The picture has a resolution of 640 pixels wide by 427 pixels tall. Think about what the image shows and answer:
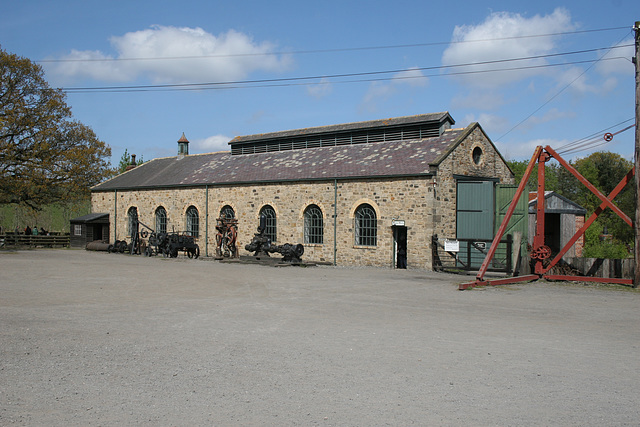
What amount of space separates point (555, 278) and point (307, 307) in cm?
893

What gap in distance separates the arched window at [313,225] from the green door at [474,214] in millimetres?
5944

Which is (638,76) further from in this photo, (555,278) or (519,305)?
(519,305)

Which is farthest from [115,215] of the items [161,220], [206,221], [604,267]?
[604,267]

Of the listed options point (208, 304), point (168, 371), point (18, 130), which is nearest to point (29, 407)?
point (168, 371)

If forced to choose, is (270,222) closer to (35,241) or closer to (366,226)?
(366,226)

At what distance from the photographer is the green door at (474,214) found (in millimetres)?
20828

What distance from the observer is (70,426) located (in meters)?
4.30

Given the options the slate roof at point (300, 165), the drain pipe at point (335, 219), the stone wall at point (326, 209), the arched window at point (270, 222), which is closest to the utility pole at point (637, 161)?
the slate roof at point (300, 165)

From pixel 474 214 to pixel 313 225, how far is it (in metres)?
7.02

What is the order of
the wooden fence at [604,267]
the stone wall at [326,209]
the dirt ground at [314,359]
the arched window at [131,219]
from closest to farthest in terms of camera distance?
the dirt ground at [314,359] → the wooden fence at [604,267] → the stone wall at [326,209] → the arched window at [131,219]

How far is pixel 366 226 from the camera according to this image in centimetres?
2225

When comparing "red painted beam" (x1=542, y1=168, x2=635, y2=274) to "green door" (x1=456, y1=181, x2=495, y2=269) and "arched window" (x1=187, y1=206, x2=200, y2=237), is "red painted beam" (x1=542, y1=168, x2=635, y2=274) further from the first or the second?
"arched window" (x1=187, y1=206, x2=200, y2=237)

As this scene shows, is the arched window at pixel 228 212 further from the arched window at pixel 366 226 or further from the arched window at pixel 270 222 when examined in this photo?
the arched window at pixel 366 226

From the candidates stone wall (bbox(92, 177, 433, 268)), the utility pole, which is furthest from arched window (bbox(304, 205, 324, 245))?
the utility pole
